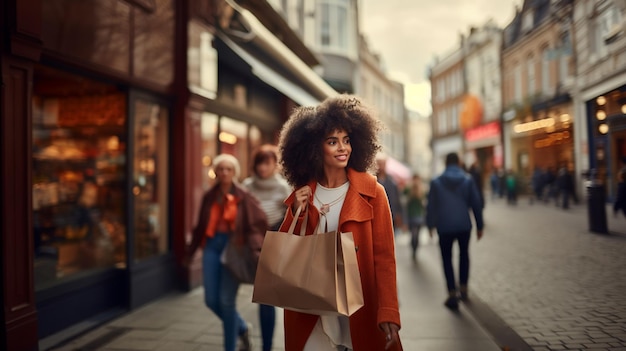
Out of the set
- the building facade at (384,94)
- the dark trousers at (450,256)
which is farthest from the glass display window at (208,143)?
the building facade at (384,94)

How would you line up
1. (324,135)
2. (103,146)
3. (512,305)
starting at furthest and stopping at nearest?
(103,146) → (512,305) → (324,135)

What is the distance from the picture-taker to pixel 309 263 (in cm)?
209

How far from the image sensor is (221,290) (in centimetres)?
392

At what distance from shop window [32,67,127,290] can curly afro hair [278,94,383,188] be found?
3.50m

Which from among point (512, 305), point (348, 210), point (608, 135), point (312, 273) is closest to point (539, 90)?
point (608, 135)

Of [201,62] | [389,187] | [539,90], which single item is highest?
[201,62]

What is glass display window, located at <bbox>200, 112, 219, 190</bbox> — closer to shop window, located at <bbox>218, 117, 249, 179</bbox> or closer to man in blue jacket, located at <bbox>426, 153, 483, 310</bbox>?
shop window, located at <bbox>218, 117, 249, 179</bbox>

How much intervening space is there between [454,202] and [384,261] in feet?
10.8

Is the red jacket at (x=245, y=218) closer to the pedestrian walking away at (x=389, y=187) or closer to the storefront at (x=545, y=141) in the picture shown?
the storefront at (x=545, y=141)

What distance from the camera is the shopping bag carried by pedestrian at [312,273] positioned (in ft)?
6.75

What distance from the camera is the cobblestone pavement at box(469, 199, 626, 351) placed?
2627 mm

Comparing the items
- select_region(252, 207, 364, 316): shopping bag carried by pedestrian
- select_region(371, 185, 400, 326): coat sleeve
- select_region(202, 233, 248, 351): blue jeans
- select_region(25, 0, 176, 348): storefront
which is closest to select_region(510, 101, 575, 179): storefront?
select_region(371, 185, 400, 326): coat sleeve

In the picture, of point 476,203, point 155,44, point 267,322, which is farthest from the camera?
point 155,44

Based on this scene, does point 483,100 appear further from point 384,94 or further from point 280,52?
point 384,94
